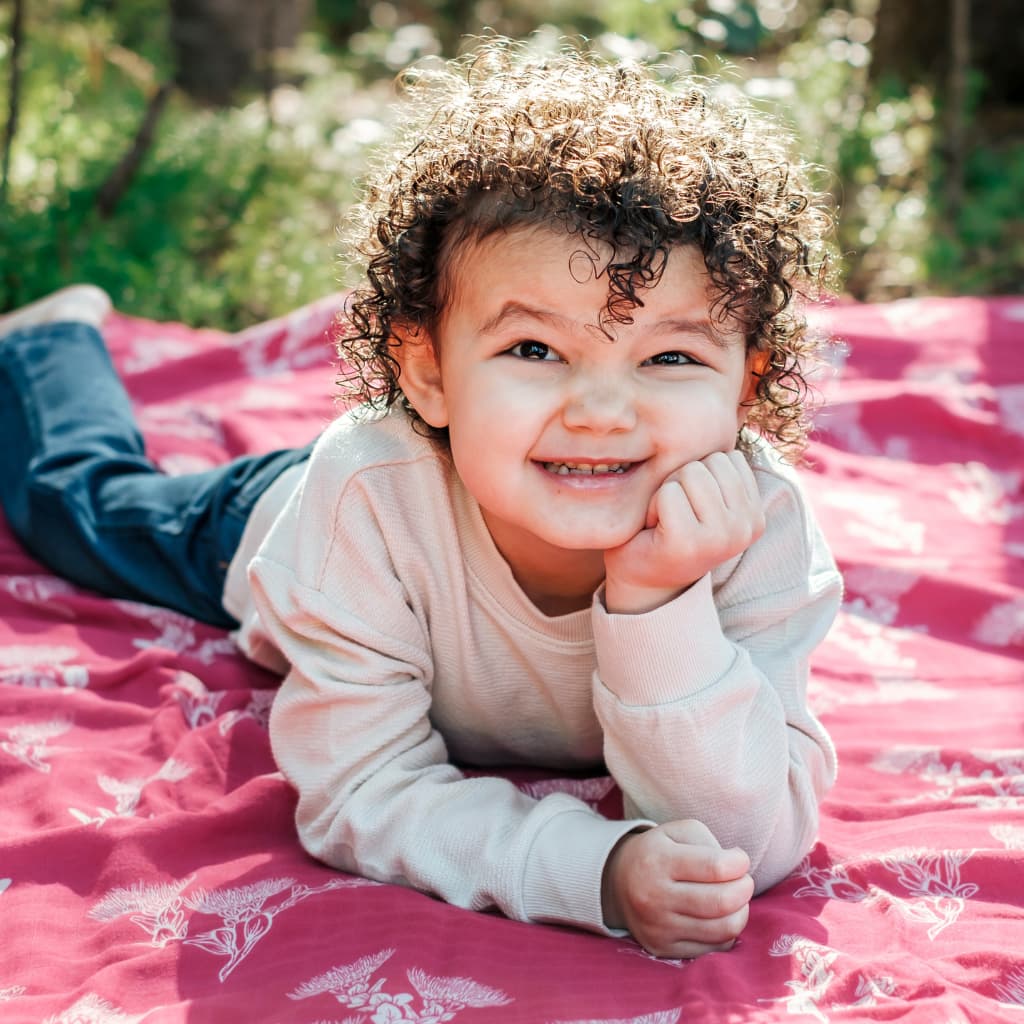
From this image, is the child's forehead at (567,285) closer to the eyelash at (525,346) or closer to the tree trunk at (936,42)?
the eyelash at (525,346)

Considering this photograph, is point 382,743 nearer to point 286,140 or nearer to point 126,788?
point 126,788

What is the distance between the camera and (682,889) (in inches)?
52.6

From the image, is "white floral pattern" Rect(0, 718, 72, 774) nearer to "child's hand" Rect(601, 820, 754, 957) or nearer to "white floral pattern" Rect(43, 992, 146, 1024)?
"white floral pattern" Rect(43, 992, 146, 1024)

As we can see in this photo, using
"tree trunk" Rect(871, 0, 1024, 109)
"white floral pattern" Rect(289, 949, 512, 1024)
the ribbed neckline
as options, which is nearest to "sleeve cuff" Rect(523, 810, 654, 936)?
"white floral pattern" Rect(289, 949, 512, 1024)

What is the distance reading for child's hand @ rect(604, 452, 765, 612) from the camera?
139cm

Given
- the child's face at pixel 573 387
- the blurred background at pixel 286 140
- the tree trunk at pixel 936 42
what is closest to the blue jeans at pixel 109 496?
the child's face at pixel 573 387

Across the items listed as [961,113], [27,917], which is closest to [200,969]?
[27,917]

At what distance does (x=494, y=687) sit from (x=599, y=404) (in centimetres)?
50

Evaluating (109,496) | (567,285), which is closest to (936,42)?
(109,496)

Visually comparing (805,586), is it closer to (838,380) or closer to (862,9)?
(838,380)

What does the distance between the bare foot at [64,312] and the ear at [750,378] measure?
1.70 m

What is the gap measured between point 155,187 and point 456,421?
10.7 feet

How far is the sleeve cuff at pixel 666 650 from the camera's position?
4.58ft

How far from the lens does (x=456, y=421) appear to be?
148 centimetres
